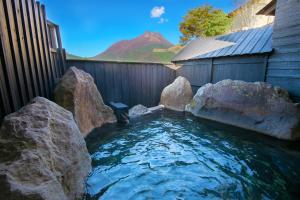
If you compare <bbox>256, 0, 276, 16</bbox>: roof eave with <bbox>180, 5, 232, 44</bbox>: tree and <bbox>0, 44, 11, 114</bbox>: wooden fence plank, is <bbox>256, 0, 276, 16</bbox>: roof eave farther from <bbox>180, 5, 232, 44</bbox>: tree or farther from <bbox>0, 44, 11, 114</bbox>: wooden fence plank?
<bbox>180, 5, 232, 44</bbox>: tree

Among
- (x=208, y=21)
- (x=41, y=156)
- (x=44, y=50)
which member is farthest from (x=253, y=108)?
(x=208, y=21)

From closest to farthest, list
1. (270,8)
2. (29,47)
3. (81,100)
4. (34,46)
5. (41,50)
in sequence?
(29,47) < (34,46) < (41,50) < (81,100) < (270,8)

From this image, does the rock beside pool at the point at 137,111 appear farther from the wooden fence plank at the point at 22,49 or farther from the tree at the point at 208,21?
the tree at the point at 208,21

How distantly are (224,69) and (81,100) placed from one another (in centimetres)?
658

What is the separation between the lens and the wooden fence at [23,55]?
2.93 m

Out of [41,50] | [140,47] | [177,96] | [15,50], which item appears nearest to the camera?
[15,50]

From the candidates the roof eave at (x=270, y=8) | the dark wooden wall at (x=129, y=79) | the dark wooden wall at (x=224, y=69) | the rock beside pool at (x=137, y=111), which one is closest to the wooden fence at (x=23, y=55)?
the dark wooden wall at (x=129, y=79)

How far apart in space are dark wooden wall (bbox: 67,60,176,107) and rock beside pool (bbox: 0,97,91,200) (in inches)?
160

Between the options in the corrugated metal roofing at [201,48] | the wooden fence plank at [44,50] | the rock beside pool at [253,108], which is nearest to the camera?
the wooden fence plank at [44,50]

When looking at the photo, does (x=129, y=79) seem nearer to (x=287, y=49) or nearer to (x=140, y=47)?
(x=287, y=49)

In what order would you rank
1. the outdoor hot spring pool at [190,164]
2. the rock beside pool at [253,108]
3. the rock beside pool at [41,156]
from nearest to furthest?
the rock beside pool at [41,156] → the outdoor hot spring pool at [190,164] → the rock beside pool at [253,108]

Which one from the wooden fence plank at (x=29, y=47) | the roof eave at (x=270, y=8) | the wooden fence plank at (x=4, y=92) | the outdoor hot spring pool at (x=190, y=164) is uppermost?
the roof eave at (x=270, y=8)

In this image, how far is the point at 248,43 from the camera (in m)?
7.32

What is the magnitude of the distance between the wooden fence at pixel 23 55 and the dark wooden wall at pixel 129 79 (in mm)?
1890
